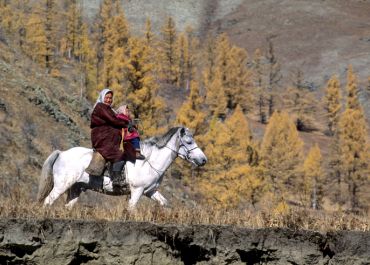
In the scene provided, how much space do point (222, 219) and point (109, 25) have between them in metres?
71.7

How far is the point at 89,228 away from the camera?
6.52 metres

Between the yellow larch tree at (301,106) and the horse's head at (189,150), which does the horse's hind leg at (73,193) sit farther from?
the yellow larch tree at (301,106)

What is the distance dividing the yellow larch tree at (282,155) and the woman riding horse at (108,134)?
3935 cm

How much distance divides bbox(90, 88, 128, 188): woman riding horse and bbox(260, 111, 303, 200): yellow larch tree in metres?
39.4

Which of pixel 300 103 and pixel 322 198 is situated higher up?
pixel 300 103

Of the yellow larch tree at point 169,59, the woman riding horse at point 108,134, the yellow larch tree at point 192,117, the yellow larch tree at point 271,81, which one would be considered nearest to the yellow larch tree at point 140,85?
the yellow larch tree at point 192,117

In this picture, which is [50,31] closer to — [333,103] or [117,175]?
[333,103]

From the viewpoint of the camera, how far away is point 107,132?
10.2 metres

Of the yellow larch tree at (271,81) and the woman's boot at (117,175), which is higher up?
the yellow larch tree at (271,81)

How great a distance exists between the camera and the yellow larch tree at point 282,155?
51344 mm

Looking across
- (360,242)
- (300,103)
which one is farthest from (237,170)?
(300,103)

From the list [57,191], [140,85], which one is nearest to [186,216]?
[57,191]

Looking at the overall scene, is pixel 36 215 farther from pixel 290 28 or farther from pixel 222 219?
pixel 290 28

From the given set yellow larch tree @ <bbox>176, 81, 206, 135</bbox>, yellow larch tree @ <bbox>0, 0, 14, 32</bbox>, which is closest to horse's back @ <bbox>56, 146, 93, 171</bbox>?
yellow larch tree @ <bbox>176, 81, 206, 135</bbox>
